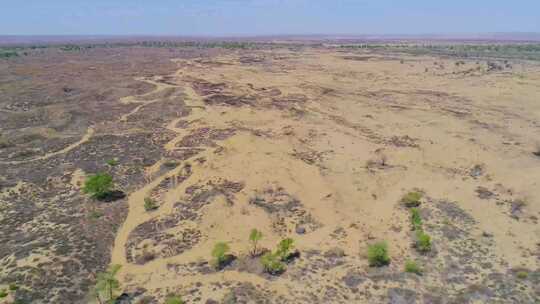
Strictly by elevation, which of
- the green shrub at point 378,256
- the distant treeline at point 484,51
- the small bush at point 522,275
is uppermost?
the distant treeline at point 484,51

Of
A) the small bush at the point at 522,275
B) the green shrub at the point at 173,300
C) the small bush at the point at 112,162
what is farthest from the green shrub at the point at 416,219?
the small bush at the point at 112,162

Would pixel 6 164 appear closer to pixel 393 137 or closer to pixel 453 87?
pixel 393 137

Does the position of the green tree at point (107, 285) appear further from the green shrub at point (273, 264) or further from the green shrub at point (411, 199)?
the green shrub at point (411, 199)

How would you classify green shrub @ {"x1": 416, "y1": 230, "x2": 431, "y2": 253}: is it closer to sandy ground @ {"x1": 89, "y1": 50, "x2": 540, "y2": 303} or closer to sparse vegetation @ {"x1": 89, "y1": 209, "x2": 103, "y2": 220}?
sandy ground @ {"x1": 89, "y1": 50, "x2": 540, "y2": 303}

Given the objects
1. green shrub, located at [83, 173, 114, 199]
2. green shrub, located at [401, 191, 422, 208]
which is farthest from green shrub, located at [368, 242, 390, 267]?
green shrub, located at [83, 173, 114, 199]

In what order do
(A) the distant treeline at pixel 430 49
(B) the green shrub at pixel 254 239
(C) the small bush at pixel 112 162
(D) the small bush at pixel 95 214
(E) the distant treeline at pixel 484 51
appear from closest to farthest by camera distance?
(B) the green shrub at pixel 254 239, (D) the small bush at pixel 95 214, (C) the small bush at pixel 112 162, (E) the distant treeline at pixel 484 51, (A) the distant treeline at pixel 430 49

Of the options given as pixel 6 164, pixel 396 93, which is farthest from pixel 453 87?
pixel 6 164

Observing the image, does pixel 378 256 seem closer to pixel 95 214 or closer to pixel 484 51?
pixel 95 214
